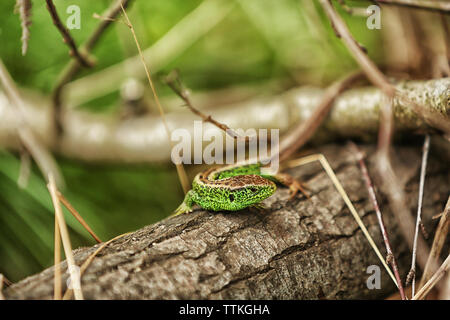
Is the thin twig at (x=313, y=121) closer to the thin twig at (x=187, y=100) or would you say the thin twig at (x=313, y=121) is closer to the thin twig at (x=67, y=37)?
the thin twig at (x=187, y=100)

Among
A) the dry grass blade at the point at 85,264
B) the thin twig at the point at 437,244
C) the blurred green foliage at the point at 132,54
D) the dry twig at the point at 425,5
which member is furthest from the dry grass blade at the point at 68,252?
the dry twig at the point at 425,5

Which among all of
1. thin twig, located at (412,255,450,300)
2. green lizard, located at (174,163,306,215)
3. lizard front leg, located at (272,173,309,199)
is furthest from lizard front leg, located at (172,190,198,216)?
thin twig, located at (412,255,450,300)

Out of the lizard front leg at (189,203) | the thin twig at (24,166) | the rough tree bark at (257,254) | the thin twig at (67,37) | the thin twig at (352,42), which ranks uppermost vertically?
the thin twig at (67,37)

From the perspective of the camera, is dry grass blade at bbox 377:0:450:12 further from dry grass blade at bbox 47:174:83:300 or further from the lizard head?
dry grass blade at bbox 47:174:83:300

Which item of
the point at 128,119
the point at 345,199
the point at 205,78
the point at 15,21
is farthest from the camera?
the point at 205,78
